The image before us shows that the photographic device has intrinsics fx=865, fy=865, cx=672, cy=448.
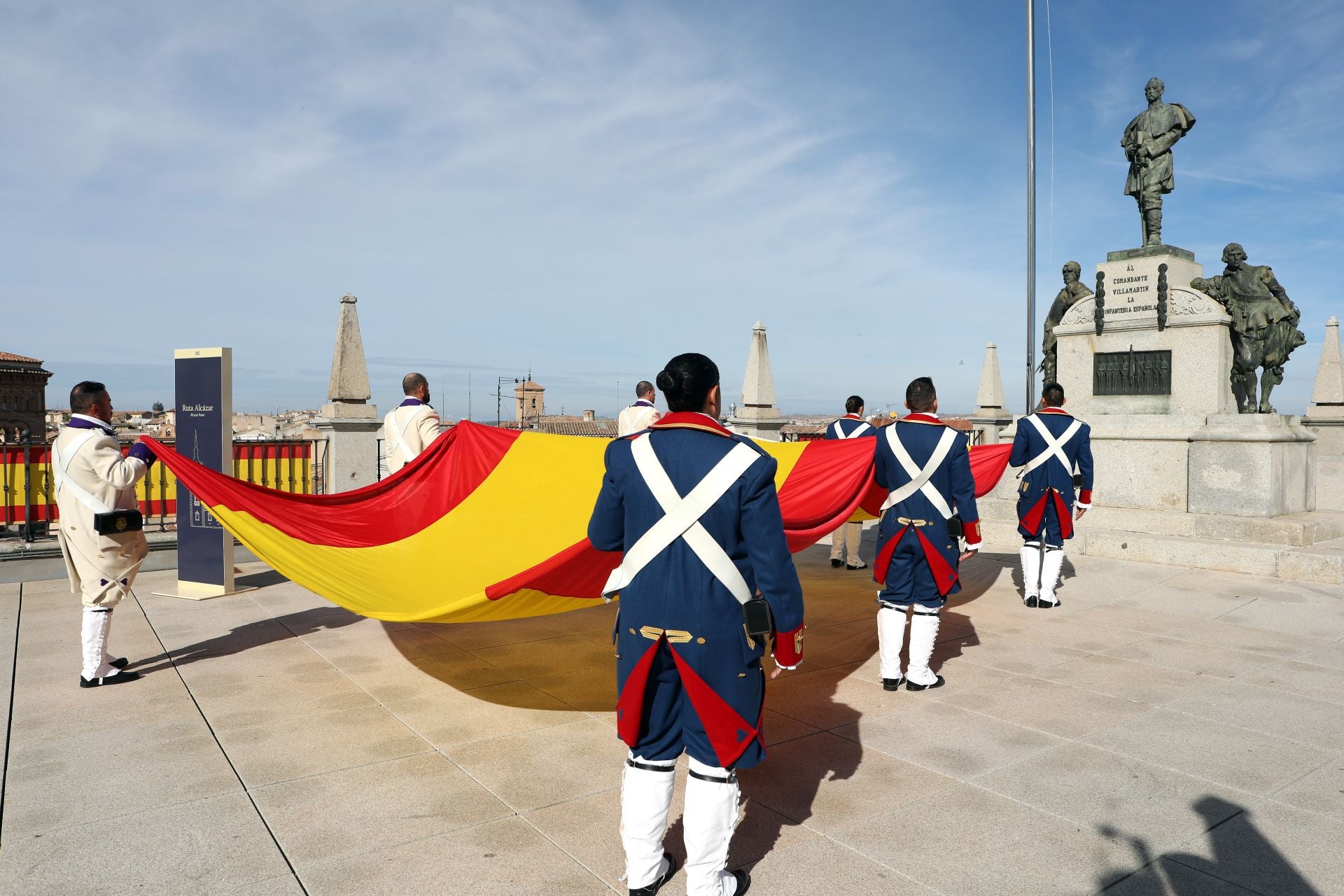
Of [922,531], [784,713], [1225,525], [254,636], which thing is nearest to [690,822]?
[784,713]

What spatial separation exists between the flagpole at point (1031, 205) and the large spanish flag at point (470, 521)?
912 cm

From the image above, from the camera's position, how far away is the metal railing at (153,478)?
878 centimetres

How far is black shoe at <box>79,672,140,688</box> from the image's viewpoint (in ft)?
16.6

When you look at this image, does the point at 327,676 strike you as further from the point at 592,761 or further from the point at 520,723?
the point at 592,761

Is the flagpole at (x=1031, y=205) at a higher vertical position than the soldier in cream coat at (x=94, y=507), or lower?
higher

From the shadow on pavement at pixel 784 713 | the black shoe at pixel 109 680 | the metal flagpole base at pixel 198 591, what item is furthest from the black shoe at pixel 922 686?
the metal flagpole base at pixel 198 591

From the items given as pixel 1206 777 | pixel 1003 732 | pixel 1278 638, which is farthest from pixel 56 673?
pixel 1278 638

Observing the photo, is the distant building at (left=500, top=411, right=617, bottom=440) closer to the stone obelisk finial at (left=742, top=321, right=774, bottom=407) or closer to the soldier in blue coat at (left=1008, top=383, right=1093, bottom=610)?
the stone obelisk finial at (left=742, top=321, right=774, bottom=407)

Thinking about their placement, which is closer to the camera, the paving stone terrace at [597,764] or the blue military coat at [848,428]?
the paving stone terrace at [597,764]

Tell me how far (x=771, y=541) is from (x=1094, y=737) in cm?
263

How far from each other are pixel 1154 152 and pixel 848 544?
6.90 m

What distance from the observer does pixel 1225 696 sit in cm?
499

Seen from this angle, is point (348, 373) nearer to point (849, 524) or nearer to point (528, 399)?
point (849, 524)

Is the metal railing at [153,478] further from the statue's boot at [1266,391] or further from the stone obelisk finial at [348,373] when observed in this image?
the statue's boot at [1266,391]
